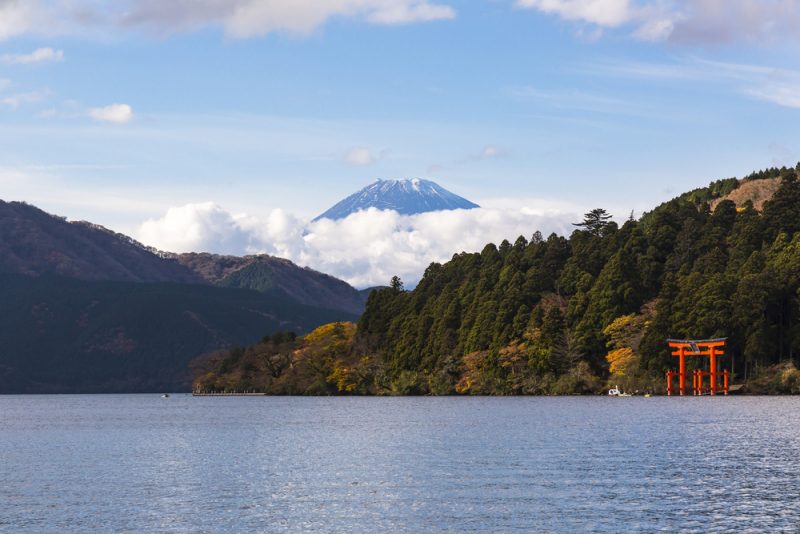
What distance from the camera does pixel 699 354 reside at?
129 m

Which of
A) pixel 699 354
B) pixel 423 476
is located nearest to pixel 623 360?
pixel 699 354

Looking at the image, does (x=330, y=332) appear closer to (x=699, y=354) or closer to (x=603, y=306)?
(x=603, y=306)

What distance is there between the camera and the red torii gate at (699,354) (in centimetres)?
12812

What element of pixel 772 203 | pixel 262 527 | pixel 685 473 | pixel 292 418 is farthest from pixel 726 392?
pixel 262 527

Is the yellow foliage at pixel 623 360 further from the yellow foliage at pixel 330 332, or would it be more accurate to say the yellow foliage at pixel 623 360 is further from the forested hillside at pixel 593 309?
the yellow foliage at pixel 330 332

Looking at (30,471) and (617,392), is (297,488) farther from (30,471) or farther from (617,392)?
(617,392)

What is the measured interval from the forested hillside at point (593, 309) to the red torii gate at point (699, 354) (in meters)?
2.11

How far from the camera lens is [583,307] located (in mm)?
147750

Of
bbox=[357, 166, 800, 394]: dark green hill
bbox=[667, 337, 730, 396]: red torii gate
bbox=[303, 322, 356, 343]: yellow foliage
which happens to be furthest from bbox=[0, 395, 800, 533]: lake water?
bbox=[303, 322, 356, 343]: yellow foliage

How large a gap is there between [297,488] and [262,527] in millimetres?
9992

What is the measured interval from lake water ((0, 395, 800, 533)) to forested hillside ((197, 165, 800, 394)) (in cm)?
4060

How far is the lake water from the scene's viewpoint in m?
40.2

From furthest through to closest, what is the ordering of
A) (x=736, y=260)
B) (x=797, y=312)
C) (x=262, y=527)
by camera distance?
(x=736, y=260), (x=797, y=312), (x=262, y=527)

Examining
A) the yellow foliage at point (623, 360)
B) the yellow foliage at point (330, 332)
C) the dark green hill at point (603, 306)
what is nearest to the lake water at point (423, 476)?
the dark green hill at point (603, 306)
